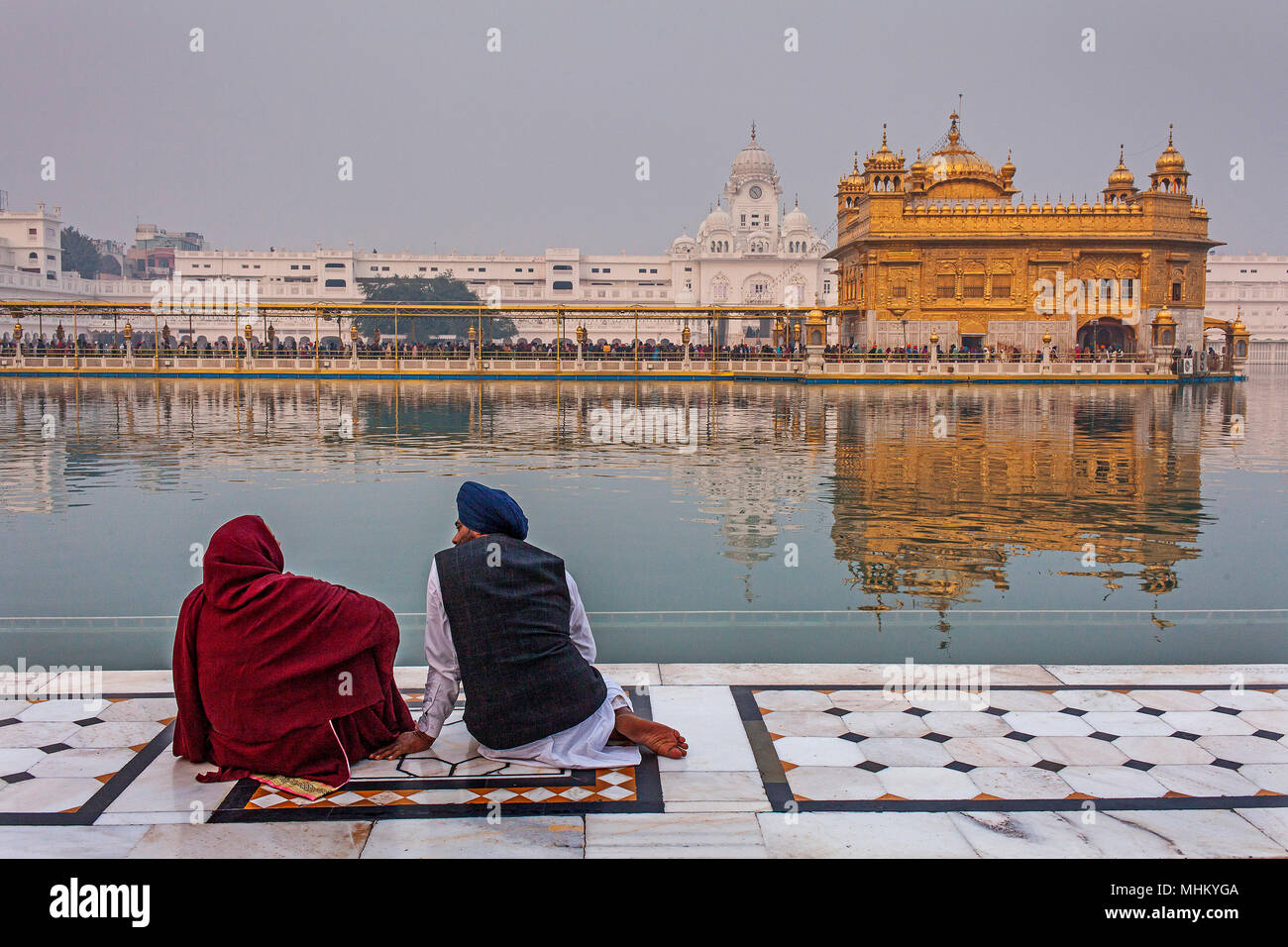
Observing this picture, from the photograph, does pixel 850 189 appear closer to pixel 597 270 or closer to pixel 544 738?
pixel 597 270

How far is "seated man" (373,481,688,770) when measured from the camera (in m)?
3.70

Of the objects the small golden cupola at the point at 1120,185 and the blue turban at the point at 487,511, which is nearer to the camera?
the blue turban at the point at 487,511

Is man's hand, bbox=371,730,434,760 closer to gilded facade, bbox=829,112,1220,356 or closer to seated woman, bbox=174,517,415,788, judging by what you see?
seated woman, bbox=174,517,415,788

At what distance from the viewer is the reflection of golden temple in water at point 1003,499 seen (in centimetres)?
732

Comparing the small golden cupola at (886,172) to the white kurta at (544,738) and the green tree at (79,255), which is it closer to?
the white kurta at (544,738)

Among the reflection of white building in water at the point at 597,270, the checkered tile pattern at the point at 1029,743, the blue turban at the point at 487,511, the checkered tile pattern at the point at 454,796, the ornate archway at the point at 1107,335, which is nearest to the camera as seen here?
the checkered tile pattern at the point at 454,796

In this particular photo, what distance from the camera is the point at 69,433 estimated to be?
1645cm

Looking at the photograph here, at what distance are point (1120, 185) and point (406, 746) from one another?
152 ft

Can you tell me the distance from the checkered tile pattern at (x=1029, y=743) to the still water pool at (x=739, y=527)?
2.99ft

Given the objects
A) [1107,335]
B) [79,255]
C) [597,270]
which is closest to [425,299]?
[597,270]

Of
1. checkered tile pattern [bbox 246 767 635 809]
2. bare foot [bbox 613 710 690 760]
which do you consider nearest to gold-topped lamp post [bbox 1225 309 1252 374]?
bare foot [bbox 613 710 690 760]

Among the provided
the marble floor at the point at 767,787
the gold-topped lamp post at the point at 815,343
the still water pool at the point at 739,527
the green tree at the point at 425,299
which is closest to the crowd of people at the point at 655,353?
the gold-topped lamp post at the point at 815,343

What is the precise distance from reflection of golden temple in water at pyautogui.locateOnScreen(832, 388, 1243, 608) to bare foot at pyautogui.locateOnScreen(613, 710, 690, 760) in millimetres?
2946

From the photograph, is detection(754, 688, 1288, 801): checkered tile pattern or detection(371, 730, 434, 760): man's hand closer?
detection(754, 688, 1288, 801): checkered tile pattern
